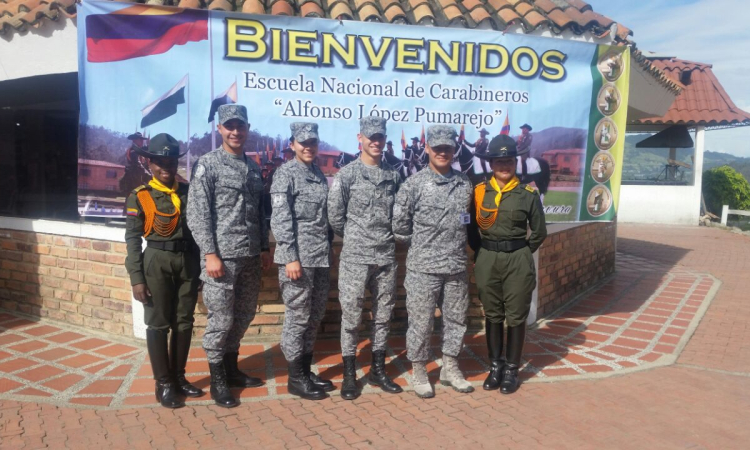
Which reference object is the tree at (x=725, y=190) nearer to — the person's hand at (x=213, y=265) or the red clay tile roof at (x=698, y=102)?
the red clay tile roof at (x=698, y=102)

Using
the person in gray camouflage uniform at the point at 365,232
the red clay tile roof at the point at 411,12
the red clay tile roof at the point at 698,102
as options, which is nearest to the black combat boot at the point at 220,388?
the person in gray camouflage uniform at the point at 365,232

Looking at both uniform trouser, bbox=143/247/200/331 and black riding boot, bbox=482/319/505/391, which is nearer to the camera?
uniform trouser, bbox=143/247/200/331

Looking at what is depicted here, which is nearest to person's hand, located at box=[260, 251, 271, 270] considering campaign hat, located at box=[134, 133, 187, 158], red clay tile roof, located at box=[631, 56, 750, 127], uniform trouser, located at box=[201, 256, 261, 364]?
uniform trouser, located at box=[201, 256, 261, 364]

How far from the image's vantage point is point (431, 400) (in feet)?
11.8

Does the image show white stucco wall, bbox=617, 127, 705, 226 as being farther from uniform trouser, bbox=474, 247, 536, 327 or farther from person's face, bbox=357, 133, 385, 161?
person's face, bbox=357, 133, 385, 161

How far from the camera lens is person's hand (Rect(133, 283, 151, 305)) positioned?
3314 mm

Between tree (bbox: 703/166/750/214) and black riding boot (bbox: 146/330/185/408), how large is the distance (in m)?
17.9

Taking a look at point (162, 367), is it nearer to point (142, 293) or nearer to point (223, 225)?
point (142, 293)

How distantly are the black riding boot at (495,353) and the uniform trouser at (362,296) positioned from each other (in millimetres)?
770

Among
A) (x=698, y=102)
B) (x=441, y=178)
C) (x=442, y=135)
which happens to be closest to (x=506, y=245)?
(x=441, y=178)

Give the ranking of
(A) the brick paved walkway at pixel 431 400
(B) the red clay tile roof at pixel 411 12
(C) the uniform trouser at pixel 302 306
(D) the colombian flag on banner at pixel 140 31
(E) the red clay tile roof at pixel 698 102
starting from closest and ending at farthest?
(A) the brick paved walkway at pixel 431 400 < (C) the uniform trouser at pixel 302 306 < (D) the colombian flag on banner at pixel 140 31 < (B) the red clay tile roof at pixel 411 12 < (E) the red clay tile roof at pixel 698 102

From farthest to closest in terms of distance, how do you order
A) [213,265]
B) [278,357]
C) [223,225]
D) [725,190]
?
[725,190], [278,357], [223,225], [213,265]

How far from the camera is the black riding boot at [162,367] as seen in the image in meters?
3.39

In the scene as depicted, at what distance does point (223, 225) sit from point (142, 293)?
640mm
